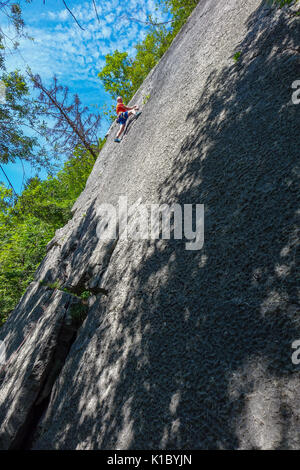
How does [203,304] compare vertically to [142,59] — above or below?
below

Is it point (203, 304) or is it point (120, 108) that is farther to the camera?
point (120, 108)

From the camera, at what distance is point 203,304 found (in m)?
2.33


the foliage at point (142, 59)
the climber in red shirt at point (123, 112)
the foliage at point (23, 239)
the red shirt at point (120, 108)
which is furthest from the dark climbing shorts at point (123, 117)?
the foliage at point (142, 59)

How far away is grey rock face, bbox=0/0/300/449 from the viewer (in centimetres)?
179

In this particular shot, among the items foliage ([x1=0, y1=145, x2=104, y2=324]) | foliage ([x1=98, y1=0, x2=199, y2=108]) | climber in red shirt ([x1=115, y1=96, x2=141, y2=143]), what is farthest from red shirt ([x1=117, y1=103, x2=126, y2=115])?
foliage ([x1=98, y1=0, x2=199, y2=108])

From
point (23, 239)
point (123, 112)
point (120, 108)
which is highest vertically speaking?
point (120, 108)

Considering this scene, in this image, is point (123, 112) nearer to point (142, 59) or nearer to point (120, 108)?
point (120, 108)

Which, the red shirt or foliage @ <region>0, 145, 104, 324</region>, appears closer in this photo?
the red shirt

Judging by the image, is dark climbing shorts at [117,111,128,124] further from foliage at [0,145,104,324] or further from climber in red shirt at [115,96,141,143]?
foliage at [0,145,104,324]

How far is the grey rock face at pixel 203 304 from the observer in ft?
5.86

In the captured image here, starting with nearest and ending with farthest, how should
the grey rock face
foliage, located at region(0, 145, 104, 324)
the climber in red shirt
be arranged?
the grey rock face < the climber in red shirt < foliage, located at region(0, 145, 104, 324)

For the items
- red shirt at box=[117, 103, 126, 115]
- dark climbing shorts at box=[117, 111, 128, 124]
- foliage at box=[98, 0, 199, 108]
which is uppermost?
foliage at box=[98, 0, 199, 108]

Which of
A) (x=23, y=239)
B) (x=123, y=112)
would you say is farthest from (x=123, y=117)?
(x=23, y=239)
